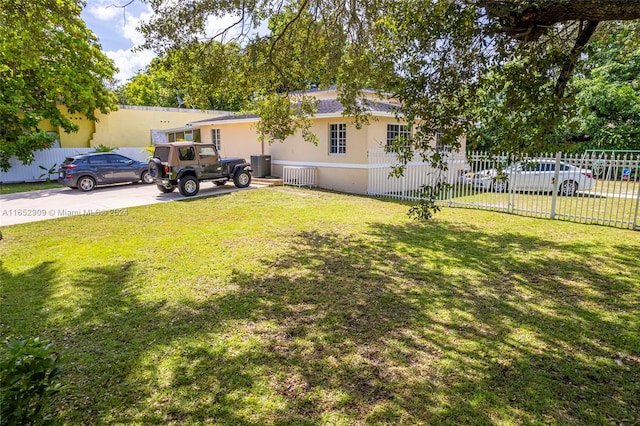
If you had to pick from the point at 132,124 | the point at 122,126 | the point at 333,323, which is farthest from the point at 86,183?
the point at 333,323

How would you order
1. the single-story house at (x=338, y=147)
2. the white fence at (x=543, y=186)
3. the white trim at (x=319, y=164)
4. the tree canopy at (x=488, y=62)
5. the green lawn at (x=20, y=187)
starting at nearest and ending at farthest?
the tree canopy at (x=488, y=62) < the white fence at (x=543, y=186) < the single-story house at (x=338, y=147) < the white trim at (x=319, y=164) < the green lawn at (x=20, y=187)

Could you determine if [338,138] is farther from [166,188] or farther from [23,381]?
[23,381]

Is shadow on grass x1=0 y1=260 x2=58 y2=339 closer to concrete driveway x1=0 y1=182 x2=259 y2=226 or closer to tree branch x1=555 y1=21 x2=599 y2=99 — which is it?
concrete driveway x1=0 y1=182 x2=259 y2=226

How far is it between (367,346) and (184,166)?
1148 centimetres

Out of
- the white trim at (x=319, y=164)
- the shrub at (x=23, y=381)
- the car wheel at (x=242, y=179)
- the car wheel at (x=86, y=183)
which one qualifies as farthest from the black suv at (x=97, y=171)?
the shrub at (x=23, y=381)

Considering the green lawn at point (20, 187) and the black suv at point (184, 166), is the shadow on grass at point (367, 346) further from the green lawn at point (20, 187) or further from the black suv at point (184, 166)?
the green lawn at point (20, 187)

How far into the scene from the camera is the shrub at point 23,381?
180 centimetres

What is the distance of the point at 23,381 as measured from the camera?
188cm

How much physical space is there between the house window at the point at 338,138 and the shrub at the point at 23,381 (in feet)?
46.3

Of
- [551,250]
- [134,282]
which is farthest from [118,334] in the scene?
[551,250]

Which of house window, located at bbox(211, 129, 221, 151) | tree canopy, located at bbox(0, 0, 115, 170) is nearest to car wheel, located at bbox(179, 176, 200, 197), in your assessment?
tree canopy, located at bbox(0, 0, 115, 170)

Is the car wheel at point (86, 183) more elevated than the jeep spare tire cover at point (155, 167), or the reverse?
the jeep spare tire cover at point (155, 167)

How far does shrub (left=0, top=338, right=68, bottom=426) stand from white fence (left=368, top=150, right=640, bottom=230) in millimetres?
5131

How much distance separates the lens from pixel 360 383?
11.0 feet
